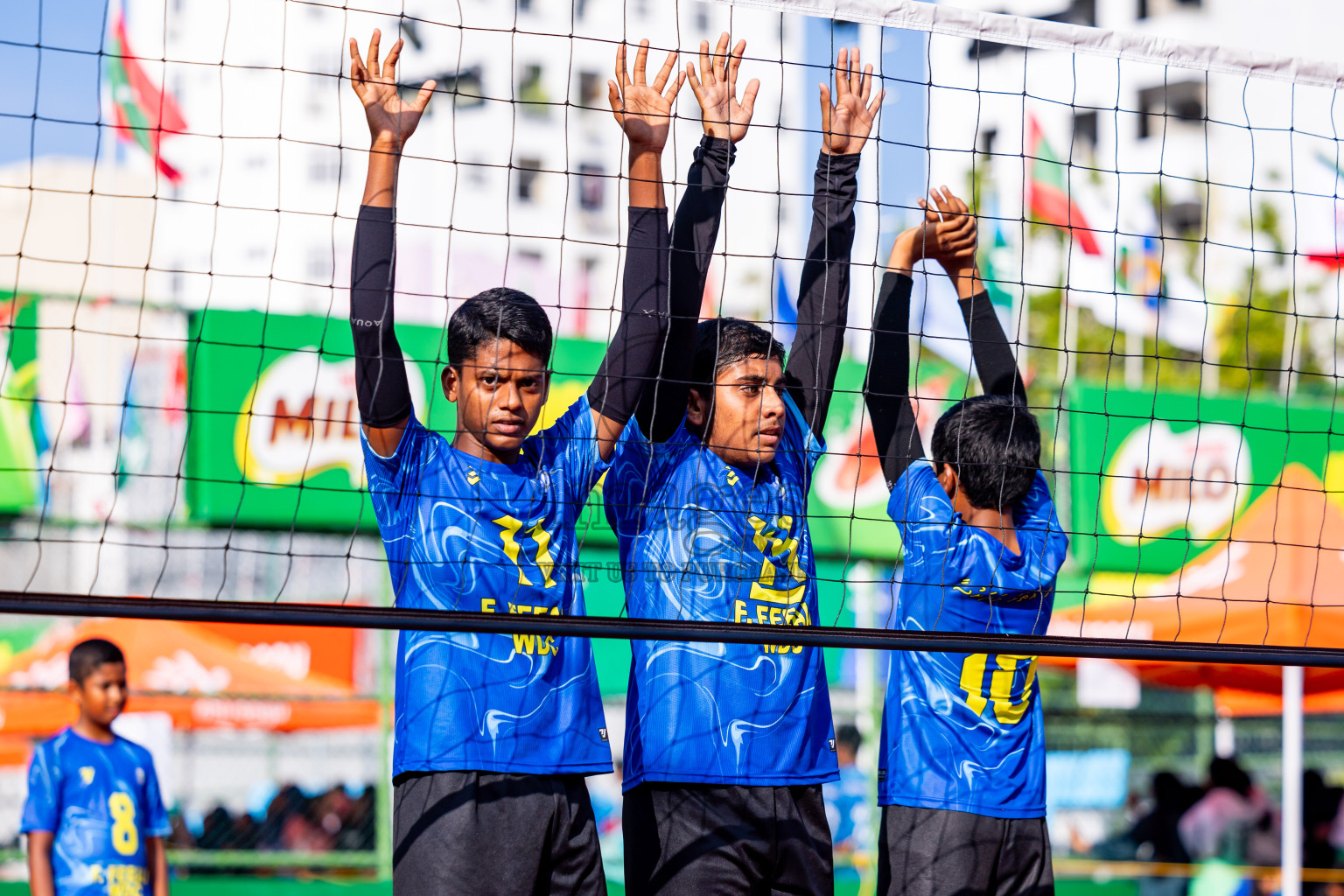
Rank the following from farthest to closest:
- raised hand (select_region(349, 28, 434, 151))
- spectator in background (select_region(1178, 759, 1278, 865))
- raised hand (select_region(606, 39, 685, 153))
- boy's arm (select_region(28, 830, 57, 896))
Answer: spectator in background (select_region(1178, 759, 1278, 865)) < boy's arm (select_region(28, 830, 57, 896)) < raised hand (select_region(606, 39, 685, 153)) < raised hand (select_region(349, 28, 434, 151))

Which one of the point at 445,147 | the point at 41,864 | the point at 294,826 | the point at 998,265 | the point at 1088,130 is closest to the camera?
the point at 41,864

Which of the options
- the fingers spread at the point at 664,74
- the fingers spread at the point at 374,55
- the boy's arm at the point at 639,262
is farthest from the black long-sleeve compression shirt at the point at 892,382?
the fingers spread at the point at 374,55

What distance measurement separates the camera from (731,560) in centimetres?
318

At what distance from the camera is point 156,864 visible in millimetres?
4805

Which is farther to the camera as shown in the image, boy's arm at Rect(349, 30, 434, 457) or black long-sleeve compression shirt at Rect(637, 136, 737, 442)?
black long-sleeve compression shirt at Rect(637, 136, 737, 442)

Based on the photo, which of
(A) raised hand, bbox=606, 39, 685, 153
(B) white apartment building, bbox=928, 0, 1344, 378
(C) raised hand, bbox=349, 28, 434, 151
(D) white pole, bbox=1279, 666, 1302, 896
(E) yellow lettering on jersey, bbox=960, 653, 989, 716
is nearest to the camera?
(C) raised hand, bbox=349, 28, 434, 151

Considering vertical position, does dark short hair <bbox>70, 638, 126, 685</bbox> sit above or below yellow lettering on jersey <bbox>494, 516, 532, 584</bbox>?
below

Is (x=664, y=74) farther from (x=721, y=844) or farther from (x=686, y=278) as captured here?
(x=721, y=844)

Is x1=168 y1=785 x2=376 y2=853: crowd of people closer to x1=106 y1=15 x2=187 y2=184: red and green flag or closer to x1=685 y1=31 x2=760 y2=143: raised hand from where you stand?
x1=106 y1=15 x2=187 y2=184: red and green flag

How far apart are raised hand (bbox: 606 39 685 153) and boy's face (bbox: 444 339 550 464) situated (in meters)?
0.56

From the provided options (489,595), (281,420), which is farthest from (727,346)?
(281,420)

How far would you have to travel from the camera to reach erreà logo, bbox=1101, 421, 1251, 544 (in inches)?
410

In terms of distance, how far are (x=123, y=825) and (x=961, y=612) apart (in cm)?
309

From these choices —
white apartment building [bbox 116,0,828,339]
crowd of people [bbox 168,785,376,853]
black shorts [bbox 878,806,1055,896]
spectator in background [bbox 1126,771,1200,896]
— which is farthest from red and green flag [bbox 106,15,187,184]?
white apartment building [bbox 116,0,828,339]
